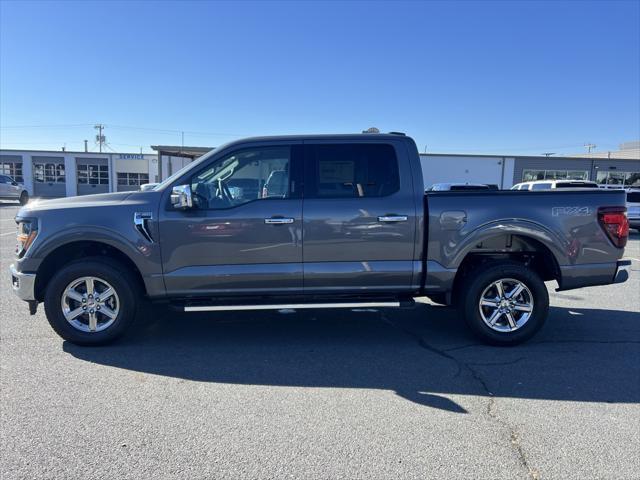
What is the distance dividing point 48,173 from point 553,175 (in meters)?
46.3

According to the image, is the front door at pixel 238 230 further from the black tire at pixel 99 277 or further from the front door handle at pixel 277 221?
the black tire at pixel 99 277

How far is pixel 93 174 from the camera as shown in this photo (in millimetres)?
45625

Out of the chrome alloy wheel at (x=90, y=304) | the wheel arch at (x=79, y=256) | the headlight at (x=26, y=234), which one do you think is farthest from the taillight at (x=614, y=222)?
the headlight at (x=26, y=234)

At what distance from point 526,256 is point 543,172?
35.1 meters

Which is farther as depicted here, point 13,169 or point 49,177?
point 49,177

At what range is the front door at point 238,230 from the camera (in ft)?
14.6

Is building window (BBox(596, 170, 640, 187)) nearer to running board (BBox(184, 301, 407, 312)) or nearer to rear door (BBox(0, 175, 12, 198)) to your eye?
running board (BBox(184, 301, 407, 312))

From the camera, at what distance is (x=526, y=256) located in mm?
5090

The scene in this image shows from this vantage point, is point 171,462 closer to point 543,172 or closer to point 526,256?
point 526,256

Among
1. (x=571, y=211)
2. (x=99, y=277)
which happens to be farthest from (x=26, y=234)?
(x=571, y=211)

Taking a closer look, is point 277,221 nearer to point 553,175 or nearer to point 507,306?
point 507,306

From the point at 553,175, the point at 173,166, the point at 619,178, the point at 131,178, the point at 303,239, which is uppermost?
the point at 131,178

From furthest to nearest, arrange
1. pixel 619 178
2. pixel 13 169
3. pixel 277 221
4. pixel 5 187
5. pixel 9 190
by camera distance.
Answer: pixel 13 169 < pixel 619 178 < pixel 9 190 < pixel 5 187 < pixel 277 221

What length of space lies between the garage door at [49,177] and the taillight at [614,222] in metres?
49.0
